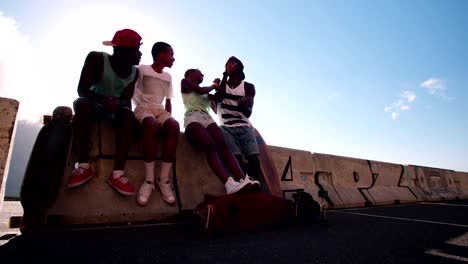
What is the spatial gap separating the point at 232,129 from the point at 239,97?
0.51 meters

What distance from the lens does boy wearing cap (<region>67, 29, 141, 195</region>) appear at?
2490mm

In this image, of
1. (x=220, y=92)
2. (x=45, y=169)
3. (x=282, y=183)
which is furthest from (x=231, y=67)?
(x=45, y=169)

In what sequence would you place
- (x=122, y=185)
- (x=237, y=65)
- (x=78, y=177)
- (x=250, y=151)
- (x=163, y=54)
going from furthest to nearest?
(x=237, y=65) < (x=250, y=151) < (x=163, y=54) < (x=122, y=185) < (x=78, y=177)

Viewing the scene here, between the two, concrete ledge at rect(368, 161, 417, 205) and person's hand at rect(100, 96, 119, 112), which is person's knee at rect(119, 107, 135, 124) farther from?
concrete ledge at rect(368, 161, 417, 205)

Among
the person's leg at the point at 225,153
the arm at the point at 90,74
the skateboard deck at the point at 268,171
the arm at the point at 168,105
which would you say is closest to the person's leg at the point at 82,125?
the arm at the point at 90,74

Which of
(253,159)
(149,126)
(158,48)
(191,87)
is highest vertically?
(158,48)

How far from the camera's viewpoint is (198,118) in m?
3.33

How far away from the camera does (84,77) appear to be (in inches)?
103

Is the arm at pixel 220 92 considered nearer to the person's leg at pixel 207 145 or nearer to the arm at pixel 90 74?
the person's leg at pixel 207 145

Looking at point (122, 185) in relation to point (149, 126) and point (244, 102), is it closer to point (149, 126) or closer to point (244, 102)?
point (149, 126)

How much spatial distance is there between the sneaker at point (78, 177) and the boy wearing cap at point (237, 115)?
176 centimetres

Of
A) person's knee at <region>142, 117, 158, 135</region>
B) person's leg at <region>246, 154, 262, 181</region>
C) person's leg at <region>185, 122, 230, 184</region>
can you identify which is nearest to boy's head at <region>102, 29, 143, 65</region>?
person's knee at <region>142, 117, 158, 135</region>

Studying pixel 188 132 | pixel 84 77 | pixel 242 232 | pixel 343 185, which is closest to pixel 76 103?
pixel 84 77

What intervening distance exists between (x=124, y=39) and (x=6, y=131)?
1441 millimetres
